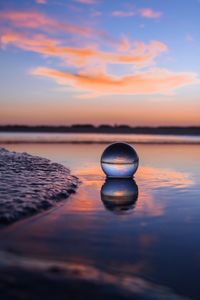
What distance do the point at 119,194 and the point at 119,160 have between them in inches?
72.2

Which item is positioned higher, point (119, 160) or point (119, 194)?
point (119, 160)

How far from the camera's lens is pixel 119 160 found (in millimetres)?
8539

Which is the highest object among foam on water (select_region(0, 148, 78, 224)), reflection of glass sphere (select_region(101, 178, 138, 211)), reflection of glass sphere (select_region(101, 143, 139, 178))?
reflection of glass sphere (select_region(101, 143, 139, 178))

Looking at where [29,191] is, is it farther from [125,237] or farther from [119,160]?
[125,237]

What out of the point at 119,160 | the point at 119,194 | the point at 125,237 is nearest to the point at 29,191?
the point at 119,194

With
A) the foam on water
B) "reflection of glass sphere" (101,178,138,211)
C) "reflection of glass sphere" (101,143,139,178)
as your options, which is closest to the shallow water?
"reflection of glass sphere" (101,178,138,211)

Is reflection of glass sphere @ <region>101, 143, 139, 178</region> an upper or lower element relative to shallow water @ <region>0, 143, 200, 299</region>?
upper

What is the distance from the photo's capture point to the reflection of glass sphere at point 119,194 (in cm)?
569

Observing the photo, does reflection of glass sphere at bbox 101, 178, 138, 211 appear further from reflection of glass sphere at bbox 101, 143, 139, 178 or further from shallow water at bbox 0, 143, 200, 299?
reflection of glass sphere at bbox 101, 143, 139, 178

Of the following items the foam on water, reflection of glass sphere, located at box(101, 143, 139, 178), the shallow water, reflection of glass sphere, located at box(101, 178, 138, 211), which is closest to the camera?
the shallow water

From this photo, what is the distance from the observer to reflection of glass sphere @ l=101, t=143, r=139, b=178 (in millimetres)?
8406

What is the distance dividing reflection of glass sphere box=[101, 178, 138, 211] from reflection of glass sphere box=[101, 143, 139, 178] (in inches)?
8.3

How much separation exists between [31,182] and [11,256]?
171 inches

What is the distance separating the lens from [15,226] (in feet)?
14.2
